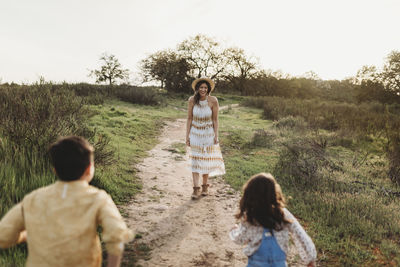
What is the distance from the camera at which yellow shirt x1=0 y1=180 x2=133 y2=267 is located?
158 cm

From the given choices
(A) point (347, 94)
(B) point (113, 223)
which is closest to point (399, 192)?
(B) point (113, 223)

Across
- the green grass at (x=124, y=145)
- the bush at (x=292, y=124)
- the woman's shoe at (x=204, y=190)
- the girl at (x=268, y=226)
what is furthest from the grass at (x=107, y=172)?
the bush at (x=292, y=124)

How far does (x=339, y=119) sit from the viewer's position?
15.1m

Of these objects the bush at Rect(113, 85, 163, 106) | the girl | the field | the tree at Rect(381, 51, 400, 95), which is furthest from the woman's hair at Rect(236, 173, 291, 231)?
the tree at Rect(381, 51, 400, 95)

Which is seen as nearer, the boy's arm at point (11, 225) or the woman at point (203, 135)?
the boy's arm at point (11, 225)

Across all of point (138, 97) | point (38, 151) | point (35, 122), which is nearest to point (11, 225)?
point (38, 151)

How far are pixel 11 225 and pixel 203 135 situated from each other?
4.00m

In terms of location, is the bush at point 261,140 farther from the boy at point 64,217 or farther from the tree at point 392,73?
the tree at point 392,73

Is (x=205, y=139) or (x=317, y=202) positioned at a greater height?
(x=205, y=139)

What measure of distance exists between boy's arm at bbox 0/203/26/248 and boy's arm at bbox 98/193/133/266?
0.46 metres

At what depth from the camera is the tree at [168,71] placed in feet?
97.1

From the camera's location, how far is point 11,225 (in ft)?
5.26

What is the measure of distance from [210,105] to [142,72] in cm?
2968

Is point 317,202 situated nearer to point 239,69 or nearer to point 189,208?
point 189,208
